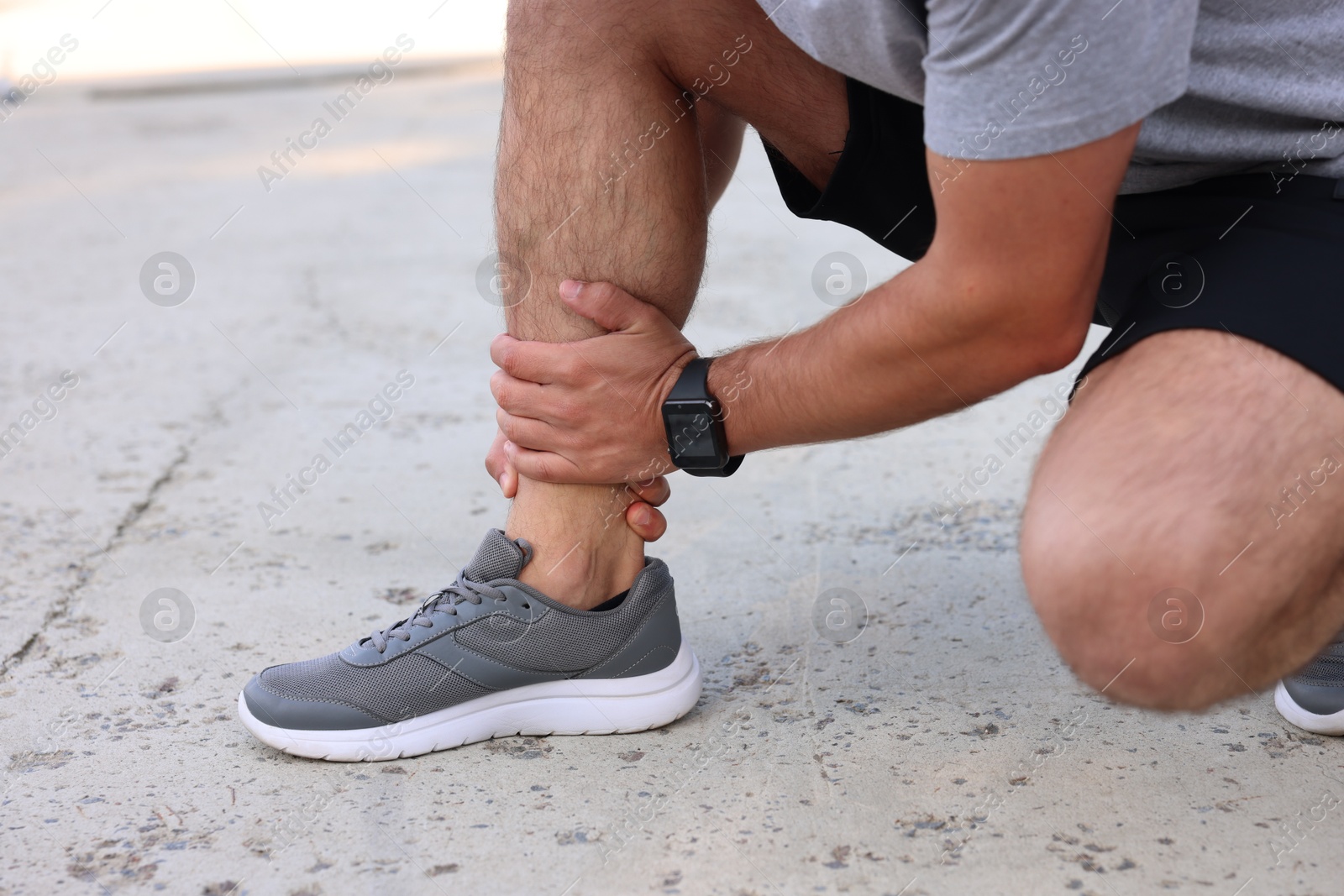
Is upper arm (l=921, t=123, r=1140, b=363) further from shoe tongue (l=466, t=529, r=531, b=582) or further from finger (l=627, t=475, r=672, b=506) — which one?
shoe tongue (l=466, t=529, r=531, b=582)

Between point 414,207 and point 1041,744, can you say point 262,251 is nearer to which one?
point 414,207

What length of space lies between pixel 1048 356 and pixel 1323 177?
37 centimetres

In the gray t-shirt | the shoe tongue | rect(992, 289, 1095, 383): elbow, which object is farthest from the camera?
the shoe tongue

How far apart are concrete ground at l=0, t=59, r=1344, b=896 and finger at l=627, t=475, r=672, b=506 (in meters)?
0.27

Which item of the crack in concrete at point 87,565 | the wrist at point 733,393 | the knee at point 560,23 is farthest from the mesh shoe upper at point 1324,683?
the crack in concrete at point 87,565

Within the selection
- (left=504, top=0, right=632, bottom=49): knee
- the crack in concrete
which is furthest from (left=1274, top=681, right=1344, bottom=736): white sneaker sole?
the crack in concrete

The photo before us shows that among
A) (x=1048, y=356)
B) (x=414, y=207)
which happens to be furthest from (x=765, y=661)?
(x=414, y=207)

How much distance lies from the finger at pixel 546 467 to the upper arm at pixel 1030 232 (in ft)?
1.54

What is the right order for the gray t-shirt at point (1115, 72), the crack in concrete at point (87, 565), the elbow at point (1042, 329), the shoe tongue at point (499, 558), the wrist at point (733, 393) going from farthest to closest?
the crack in concrete at point (87, 565), the shoe tongue at point (499, 558), the wrist at point (733, 393), the elbow at point (1042, 329), the gray t-shirt at point (1115, 72)

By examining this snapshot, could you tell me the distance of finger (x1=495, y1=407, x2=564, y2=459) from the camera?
1275 millimetres

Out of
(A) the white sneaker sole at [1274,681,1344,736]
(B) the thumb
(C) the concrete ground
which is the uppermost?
(B) the thumb

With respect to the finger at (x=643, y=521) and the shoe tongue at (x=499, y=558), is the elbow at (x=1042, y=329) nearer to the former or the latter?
the finger at (x=643, y=521)

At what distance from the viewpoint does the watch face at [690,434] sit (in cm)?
123

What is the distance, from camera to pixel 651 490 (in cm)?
136
